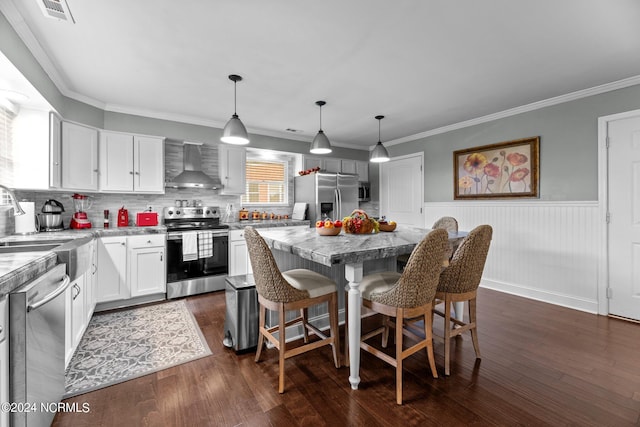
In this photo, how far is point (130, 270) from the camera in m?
3.38

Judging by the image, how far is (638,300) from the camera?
296 cm

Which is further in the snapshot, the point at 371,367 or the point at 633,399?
the point at 371,367

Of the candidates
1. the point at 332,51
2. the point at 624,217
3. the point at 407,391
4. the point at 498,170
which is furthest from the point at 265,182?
the point at 624,217

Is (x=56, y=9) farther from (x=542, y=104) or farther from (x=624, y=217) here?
(x=624, y=217)

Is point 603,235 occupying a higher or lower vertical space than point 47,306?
higher

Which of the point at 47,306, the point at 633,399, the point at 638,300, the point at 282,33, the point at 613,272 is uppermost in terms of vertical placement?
the point at 282,33

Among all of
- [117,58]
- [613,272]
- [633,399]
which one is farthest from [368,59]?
[613,272]

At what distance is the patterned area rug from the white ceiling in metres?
2.47

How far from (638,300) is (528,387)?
220 centimetres

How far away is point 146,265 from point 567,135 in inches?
209

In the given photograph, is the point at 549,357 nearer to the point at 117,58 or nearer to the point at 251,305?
the point at 251,305

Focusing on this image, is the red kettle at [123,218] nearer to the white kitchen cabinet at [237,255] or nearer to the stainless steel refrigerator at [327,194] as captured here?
the white kitchen cabinet at [237,255]

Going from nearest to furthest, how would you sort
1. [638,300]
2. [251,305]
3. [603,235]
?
[251,305] < [638,300] < [603,235]

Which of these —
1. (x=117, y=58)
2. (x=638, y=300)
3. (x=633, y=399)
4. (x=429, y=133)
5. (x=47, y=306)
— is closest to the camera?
(x=47, y=306)
